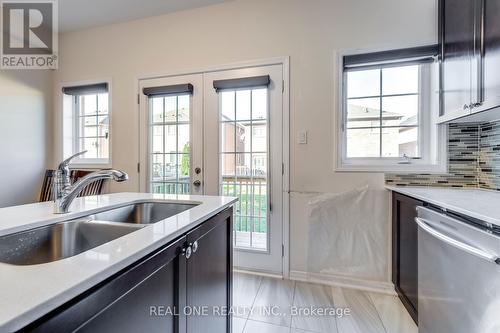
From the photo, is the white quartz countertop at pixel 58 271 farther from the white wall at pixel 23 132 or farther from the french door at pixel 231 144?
the white wall at pixel 23 132

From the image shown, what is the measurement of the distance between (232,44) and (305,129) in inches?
44.7

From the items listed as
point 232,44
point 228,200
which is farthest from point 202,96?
point 228,200

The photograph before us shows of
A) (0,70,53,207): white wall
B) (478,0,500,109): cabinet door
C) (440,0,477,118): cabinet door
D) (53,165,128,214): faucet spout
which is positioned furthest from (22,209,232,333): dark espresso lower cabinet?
(0,70,53,207): white wall

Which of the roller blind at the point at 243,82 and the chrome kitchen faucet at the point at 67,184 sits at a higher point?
the roller blind at the point at 243,82

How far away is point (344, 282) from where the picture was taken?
2055 mm

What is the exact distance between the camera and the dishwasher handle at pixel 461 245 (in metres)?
0.83

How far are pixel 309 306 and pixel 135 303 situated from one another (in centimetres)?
155

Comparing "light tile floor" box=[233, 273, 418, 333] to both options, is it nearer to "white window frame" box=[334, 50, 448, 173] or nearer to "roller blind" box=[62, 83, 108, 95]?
"white window frame" box=[334, 50, 448, 173]

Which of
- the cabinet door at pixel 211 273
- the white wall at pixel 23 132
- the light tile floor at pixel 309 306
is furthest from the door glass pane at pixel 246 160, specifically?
the white wall at pixel 23 132

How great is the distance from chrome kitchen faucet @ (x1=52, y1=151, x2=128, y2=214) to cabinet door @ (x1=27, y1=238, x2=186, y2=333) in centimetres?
50

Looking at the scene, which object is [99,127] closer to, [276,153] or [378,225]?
[276,153]

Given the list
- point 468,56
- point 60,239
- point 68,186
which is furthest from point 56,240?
point 468,56

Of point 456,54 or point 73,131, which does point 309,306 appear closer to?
point 456,54

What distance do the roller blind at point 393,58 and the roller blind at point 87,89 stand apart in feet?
8.93
